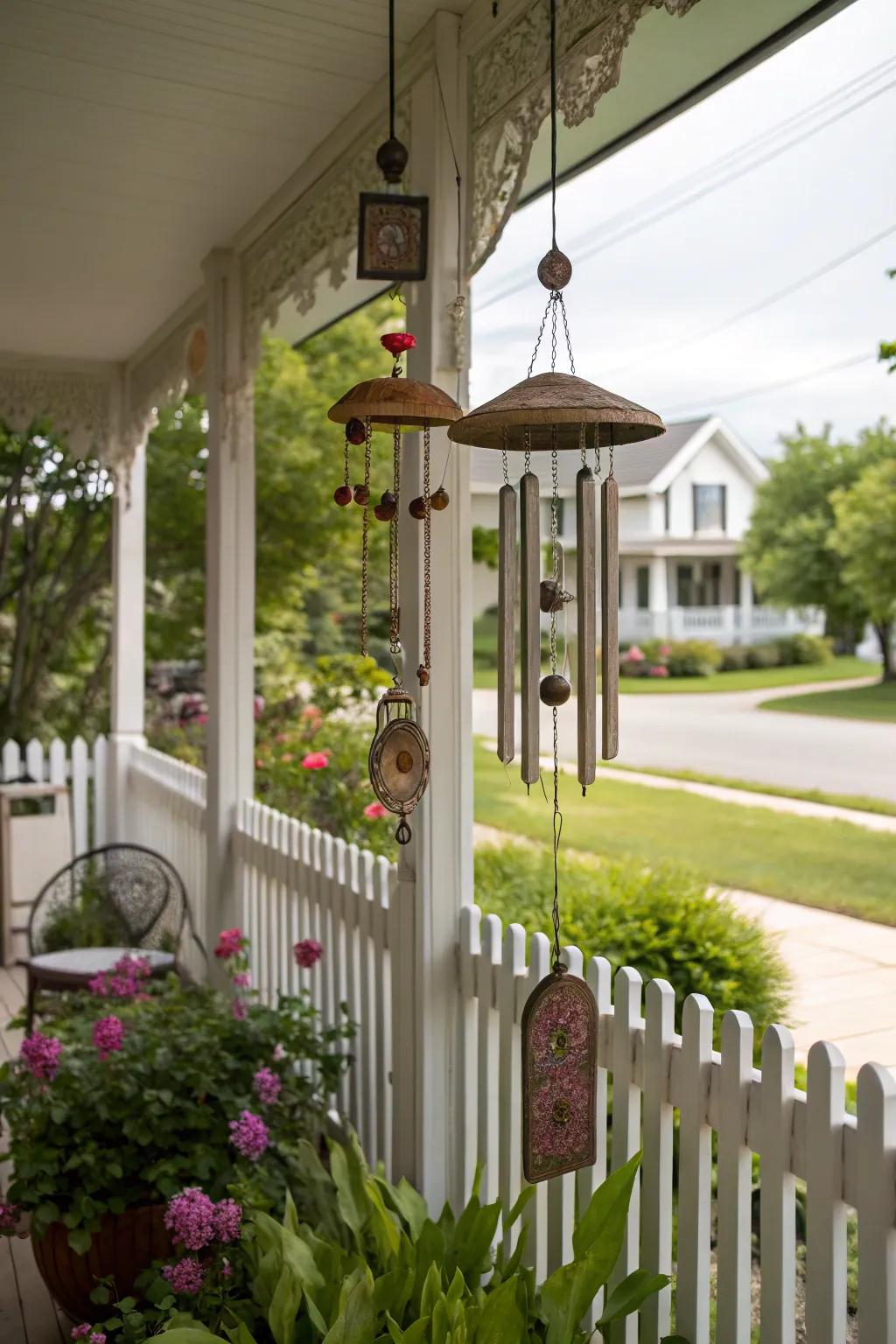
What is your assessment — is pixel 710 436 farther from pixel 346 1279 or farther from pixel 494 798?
pixel 346 1279

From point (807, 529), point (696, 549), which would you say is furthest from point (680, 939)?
point (696, 549)

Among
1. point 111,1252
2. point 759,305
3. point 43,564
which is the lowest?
point 111,1252

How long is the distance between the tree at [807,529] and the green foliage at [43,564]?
491 cm

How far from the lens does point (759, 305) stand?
8.52 m

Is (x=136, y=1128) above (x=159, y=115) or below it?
below

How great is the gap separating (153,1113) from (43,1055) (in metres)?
0.26

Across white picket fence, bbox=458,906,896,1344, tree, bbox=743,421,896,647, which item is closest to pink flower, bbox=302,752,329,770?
white picket fence, bbox=458,906,896,1344

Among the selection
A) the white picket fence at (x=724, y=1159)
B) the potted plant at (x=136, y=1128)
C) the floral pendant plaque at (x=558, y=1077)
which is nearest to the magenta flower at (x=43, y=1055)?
the potted plant at (x=136, y=1128)

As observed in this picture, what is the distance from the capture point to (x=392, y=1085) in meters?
2.70

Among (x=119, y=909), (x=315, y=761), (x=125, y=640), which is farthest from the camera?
(x=125, y=640)

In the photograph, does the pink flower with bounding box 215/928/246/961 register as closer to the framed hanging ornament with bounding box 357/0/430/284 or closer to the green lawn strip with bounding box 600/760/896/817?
the framed hanging ornament with bounding box 357/0/430/284

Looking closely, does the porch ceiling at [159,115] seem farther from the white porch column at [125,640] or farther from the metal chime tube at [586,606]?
the white porch column at [125,640]

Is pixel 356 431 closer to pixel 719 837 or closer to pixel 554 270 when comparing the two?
pixel 554 270

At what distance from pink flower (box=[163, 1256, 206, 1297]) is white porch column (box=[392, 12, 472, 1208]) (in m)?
0.58
